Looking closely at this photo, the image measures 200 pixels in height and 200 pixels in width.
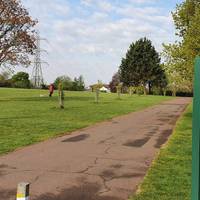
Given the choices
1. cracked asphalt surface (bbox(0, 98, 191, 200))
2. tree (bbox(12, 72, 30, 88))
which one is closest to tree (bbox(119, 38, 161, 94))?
tree (bbox(12, 72, 30, 88))

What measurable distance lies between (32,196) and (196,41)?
1866cm

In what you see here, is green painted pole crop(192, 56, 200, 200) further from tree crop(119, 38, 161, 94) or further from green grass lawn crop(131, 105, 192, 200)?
tree crop(119, 38, 161, 94)

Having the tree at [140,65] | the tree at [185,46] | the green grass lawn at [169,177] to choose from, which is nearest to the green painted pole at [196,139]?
the green grass lawn at [169,177]

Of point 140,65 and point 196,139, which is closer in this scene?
point 196,139

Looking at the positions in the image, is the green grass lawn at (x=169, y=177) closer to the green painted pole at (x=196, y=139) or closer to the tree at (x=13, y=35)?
the green painted pole at (x=196, y=139)

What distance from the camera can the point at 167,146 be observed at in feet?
41.8

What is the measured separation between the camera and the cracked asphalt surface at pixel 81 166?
734cm

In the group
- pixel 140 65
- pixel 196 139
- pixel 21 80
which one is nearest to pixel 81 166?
pixel 196 139

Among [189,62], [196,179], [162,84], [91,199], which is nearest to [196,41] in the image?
[189,62]

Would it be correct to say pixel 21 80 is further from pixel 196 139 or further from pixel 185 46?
pixel 196 139

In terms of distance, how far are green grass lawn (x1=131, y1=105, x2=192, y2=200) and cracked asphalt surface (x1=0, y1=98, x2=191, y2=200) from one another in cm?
24

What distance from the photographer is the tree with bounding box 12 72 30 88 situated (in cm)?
9094

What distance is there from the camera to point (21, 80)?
100500 mm

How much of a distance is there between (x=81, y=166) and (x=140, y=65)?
81.0 metres
